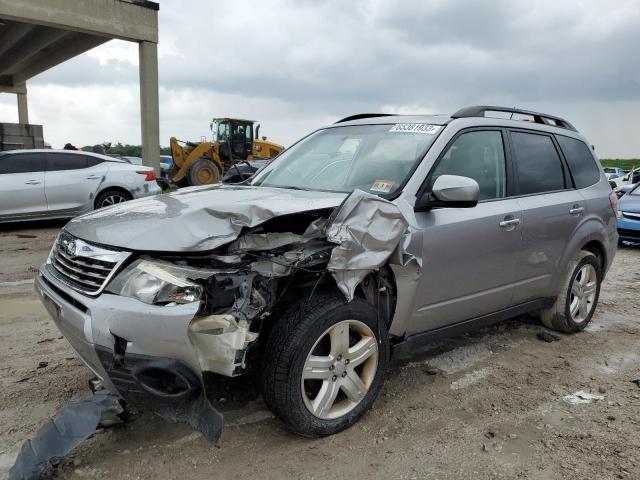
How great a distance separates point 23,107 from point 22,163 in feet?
59.8

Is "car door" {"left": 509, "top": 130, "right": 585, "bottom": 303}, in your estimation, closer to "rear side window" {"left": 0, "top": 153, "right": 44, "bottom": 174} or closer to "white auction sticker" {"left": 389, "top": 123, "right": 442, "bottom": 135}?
"white auction sticker" {"left": 389, "top": 123, "right": 442, "bottom": 135}

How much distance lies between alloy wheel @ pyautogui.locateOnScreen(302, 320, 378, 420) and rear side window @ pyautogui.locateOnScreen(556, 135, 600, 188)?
2.70m

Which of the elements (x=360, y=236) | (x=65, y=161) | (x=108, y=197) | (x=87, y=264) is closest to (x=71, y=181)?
(x=65, y=161)

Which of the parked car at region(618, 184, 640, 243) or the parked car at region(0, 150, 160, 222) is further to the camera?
the parked car at region(618, 184, 640, 243)

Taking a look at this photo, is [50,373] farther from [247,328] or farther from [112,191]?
[112,191]

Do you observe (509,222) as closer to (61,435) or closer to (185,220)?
(185,220)

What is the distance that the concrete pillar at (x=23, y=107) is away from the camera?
80.5ft

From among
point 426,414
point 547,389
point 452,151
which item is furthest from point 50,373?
point 547,389

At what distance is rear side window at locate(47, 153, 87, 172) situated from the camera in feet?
31.4

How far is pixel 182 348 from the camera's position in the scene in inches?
92.1

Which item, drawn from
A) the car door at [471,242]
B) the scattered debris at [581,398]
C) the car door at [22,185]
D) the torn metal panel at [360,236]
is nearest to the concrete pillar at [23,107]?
the car door at [22,185]

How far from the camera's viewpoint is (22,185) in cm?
918

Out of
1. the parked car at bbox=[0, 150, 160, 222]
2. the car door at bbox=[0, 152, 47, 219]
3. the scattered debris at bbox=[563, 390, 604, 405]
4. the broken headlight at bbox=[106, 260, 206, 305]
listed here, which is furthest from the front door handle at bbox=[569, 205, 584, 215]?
the car door at bbox=[0, 152, 47, 219]

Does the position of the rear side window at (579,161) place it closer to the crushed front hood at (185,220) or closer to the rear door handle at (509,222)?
the rear door handle at (509,222)
